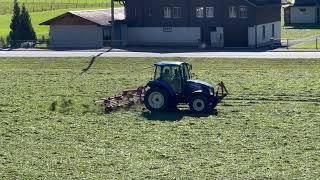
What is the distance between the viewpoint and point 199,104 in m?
32.1

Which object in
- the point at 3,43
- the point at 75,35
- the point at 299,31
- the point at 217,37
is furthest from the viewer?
the point at 299,31

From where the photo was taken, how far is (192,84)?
32.8 metres

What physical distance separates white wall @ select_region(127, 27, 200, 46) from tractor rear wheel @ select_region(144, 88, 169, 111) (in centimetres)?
3581

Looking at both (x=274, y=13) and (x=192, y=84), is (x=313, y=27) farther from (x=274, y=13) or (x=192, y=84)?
(x=192, y=84)

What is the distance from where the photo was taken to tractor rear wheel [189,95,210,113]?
32.1m

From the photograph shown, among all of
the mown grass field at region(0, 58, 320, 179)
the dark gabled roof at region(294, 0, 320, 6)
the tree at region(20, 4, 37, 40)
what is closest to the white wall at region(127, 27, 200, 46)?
the tree at region(20, 4, 37, 40)

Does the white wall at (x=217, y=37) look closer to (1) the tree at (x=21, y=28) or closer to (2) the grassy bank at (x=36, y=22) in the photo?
(1) the tree at (x=21, y=28)

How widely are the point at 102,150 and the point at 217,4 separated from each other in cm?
4510

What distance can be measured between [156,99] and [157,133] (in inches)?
197

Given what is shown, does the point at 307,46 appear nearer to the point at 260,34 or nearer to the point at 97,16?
the point at 260,34

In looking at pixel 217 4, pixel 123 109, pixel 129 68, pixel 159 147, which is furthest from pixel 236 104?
pixel 217 4

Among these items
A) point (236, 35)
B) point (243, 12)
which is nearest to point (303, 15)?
point (243, 12)

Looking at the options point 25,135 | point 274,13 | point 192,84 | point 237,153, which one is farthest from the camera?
point 274,13

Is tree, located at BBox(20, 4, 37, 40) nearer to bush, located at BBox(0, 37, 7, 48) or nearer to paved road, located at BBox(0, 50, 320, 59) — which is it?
bush, located at BBox(0, 37, 7, 48)
